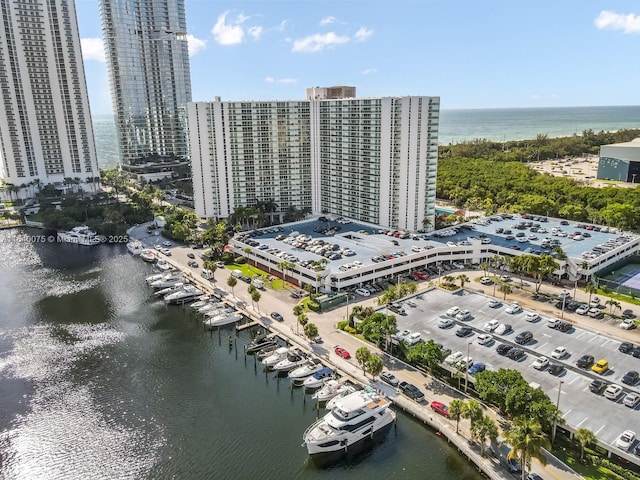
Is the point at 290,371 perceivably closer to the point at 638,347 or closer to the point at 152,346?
the point at 152,346

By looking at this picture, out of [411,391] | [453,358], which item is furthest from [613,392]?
[411,391]

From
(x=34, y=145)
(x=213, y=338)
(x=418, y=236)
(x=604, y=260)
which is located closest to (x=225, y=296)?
(x=213, y=338)

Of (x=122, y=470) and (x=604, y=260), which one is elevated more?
(x=604, y=260)

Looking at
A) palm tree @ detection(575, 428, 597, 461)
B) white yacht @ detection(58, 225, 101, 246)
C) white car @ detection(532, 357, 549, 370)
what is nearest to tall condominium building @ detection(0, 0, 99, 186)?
white yacht @ detection(58, 225, 101, 246)

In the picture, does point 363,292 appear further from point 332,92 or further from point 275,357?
point 332,92

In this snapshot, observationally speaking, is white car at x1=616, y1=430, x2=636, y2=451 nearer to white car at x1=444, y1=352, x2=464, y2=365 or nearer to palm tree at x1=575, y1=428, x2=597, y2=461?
palm tree at x1=575, y1=428, x2=597, y2=461
